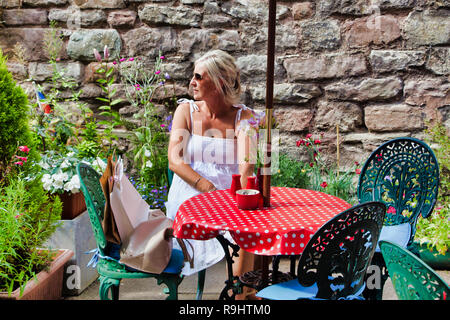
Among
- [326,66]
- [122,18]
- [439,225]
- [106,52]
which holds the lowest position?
[439,225]

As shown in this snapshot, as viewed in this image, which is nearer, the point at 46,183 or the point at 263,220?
the point at 263,220

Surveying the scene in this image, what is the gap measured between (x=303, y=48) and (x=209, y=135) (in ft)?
5.02

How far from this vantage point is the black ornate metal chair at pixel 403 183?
295 centimetres

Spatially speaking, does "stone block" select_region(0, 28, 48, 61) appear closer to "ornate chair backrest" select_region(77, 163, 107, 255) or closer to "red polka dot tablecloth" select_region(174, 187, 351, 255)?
"ornate chair backrest" select_region(77, 163, 107, 255)

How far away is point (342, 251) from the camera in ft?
6.46

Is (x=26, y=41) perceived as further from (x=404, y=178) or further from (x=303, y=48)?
(x=404, y=178)

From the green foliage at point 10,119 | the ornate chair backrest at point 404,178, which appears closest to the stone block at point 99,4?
the green foliage at point 10,119

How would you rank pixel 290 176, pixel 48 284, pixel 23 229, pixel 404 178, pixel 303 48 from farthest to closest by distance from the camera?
pixel 303 48 < pixel 290 176 < pixel 404 178 < pixel 48 284 < pixel 23 229

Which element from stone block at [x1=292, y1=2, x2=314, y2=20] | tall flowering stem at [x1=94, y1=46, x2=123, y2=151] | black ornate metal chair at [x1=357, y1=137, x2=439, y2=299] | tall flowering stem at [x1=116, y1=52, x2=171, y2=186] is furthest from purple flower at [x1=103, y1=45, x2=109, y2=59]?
black ornate metal chair at [x1=357, y1=137, x2=439, y2=299]

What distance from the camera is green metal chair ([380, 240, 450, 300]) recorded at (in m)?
1.36

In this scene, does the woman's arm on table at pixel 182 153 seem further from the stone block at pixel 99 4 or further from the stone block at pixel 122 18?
the stone block at pixel 99 4

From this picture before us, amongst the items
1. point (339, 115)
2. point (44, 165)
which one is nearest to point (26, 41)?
point (44, 165)

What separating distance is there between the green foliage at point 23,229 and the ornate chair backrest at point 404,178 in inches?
82.8

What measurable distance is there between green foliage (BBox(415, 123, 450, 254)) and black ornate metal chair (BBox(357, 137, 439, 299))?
642 mm
